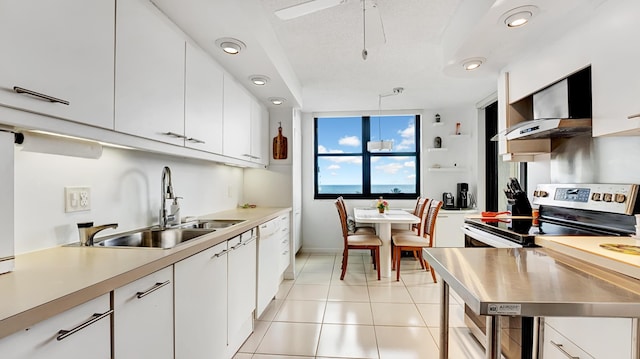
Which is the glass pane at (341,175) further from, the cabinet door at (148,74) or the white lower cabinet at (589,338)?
the white lower cabinet at (589,338)

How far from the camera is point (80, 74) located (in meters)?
1.09

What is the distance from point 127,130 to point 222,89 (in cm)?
118

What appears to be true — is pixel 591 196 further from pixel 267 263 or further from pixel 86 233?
pixel 86 233

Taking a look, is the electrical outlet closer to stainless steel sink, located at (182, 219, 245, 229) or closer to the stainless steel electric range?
stainless steel sink, located at (182, 219, 245, 229)

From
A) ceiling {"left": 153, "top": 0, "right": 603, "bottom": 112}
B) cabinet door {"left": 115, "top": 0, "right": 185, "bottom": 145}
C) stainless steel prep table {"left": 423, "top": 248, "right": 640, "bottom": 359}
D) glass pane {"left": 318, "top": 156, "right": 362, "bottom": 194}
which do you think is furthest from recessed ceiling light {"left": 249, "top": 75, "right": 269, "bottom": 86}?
glass pane {"left": 318, "top": 156, "right": 362, "bottom": 194}

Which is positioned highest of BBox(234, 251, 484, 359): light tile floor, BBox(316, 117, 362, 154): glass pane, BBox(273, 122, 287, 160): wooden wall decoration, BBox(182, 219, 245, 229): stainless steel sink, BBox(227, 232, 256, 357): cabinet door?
BBox(316, 117, 362, 154): glass pane

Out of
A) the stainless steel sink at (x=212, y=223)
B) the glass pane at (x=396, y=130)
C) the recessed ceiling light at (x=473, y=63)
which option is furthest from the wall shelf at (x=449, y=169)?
the stainless steel sink at (x=212, y=223)

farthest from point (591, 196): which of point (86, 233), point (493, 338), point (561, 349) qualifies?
point (86, 233)

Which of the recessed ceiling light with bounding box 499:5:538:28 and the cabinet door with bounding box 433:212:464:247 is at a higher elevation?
the recessed ceiling light with bounding box 499:5:538:28

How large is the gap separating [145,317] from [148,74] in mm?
1141

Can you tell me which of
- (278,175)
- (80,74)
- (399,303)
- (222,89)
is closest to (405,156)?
(278,175)

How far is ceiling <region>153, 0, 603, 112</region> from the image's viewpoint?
1729 millimetres

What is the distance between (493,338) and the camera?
99 centimetres

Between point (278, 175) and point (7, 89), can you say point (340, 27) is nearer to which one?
point (278, 175)
